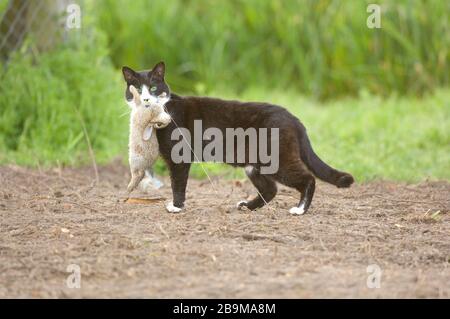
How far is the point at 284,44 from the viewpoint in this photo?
31.8 ft

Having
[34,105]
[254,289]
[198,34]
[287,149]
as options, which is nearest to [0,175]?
[34,105]

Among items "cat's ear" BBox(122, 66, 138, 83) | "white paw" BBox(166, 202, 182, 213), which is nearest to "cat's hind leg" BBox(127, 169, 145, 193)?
"white paw" BBox(166, 202, 182, 213)

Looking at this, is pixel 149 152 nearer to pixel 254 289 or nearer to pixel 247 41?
pixel 254 289

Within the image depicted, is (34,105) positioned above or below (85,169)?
above

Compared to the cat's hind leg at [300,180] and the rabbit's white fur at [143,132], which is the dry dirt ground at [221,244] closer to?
the cat's hind leg at [300,180]

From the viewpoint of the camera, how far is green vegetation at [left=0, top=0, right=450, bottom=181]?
21.9 ft

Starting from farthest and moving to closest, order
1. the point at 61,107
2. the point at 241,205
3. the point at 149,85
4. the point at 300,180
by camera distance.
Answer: the point at 61,107, the point at 241,205, the point at 149,85, the point at 300,180

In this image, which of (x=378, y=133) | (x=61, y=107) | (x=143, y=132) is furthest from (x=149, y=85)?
(x=378, y=133)

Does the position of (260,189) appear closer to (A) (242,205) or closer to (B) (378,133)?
(A) (242,205)

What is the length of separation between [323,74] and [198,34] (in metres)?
1.57

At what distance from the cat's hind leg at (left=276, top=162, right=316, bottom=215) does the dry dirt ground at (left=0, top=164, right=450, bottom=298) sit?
0.08 metres

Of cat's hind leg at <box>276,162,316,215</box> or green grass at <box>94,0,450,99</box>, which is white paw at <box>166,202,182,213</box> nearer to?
cat's hind leg at <box>276,162,316,215</box>

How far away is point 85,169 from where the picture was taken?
20.4ft

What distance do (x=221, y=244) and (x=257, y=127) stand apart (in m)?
0.97
